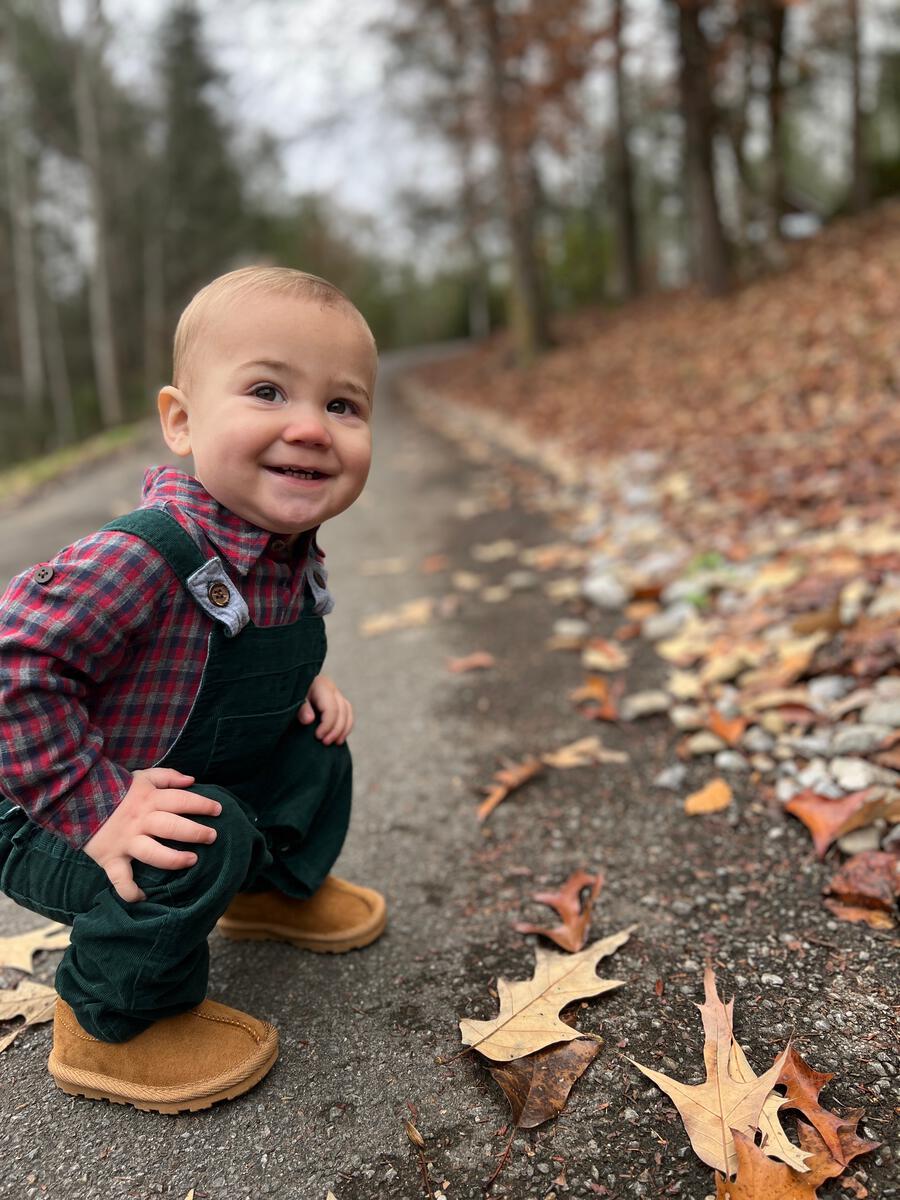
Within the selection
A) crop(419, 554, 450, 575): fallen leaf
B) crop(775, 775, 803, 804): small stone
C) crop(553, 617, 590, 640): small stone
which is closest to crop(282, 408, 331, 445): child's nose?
crop(775, 775, 803, 804): small stone

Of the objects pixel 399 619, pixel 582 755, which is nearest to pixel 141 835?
pixel 582 755

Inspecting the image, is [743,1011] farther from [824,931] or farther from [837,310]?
[837,310]

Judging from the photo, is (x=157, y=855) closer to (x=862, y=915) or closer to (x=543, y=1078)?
(x=543, y=1078)

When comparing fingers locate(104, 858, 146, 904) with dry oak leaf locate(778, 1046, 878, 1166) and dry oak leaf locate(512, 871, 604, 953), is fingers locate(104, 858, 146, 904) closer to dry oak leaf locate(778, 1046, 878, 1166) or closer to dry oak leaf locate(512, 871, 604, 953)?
dry oak leaf locate(512, 871, 604, 953)

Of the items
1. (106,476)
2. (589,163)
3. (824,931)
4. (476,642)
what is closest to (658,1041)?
(824,931)

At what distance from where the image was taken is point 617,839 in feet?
6.97

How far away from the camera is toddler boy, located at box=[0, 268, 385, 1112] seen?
1257mm

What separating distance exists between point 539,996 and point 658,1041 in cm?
21

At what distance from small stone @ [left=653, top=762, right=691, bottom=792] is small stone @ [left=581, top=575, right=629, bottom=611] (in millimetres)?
1316

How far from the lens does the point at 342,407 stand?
1.46 m

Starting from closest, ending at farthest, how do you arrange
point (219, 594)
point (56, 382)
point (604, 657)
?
point (219, 594) → point (604, 657) → point (56, 382)

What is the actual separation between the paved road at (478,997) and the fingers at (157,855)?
452 mm

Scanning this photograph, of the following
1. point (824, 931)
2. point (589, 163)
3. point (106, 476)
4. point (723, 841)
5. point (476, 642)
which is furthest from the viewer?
point (589, 163)

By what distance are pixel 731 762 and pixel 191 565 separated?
1587 millimetres
